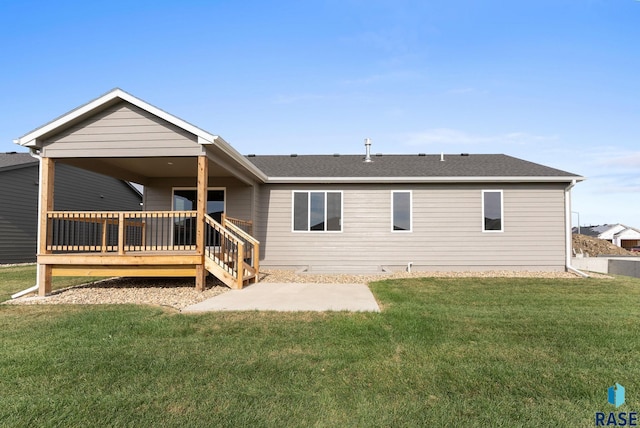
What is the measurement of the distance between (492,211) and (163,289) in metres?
9.36

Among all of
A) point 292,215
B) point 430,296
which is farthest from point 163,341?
point 292,215

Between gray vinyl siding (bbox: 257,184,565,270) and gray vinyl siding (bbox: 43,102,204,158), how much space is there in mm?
4113

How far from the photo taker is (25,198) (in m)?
15.4

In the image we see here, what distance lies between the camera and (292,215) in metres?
11.4

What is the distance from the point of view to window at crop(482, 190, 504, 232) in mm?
11062

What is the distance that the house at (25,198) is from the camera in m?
14.6

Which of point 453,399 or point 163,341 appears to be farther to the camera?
point 163,341

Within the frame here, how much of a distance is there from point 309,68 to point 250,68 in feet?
6.29

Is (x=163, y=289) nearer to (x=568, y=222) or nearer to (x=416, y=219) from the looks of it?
(x=416, y=219)

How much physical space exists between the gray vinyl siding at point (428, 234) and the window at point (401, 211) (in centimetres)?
15

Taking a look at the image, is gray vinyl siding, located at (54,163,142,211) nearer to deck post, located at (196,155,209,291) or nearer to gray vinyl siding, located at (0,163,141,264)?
gray vinyl siding, located at (0,163,141,264)

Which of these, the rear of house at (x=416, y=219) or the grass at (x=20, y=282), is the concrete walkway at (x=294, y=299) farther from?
the grass at (x=20, y=282)

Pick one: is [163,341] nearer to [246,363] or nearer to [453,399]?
[246,363]

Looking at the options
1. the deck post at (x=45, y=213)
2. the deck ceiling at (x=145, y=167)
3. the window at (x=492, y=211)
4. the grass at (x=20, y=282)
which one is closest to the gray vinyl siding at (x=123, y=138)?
the deck post at (x=45, y=213)
